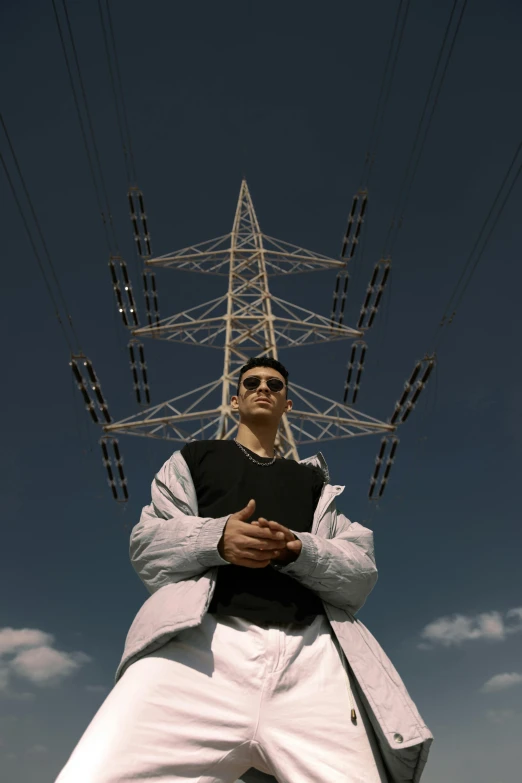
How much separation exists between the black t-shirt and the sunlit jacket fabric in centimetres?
9

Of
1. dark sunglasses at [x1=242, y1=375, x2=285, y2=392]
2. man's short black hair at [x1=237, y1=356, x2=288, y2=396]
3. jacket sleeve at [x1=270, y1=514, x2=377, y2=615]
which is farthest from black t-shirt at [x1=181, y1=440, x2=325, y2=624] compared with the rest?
man's short black hair at [x1=237, y1=356, x2=288, y2=396]

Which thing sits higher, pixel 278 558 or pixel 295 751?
pixel 278 558

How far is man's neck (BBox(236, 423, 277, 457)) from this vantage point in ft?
11.1

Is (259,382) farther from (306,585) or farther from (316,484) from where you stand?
(306,585)

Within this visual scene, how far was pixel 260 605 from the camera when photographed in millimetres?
2492

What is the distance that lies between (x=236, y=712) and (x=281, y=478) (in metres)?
1.20

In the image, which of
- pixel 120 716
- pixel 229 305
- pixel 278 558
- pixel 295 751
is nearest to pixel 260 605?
pixel 278 558

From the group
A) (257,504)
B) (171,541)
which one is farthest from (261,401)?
(171,541)

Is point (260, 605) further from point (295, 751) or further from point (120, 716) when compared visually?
point (120, 716)

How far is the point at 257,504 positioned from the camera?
9.49ft

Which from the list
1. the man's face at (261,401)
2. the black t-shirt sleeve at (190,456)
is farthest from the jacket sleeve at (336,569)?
the man's face at (261,401)

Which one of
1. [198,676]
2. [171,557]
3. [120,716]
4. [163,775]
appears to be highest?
[171,557]

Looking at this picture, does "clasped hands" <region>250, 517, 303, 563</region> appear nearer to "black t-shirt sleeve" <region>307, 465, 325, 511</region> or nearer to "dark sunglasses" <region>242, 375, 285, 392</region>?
"black t-shirt sleeve" <region>307, 465, 325, 511</region>

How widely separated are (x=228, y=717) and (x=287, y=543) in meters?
0.72
